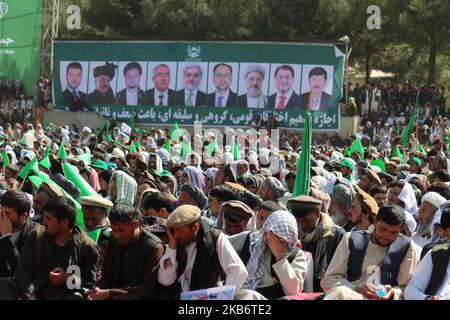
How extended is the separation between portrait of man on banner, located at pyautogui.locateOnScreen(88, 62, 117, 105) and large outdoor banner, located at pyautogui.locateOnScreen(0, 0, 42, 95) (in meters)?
2.58

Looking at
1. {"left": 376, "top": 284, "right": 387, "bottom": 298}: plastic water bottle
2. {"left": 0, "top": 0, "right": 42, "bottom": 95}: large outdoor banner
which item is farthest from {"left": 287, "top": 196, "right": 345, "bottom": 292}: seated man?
{"left": 0, "top": 0, "right": 42, "bottom": 95}: large outdoor banner

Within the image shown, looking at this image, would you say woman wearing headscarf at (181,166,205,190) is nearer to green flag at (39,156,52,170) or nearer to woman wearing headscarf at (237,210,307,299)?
green flag at (39,156,52,170)

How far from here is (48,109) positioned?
27.2m

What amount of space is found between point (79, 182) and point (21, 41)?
21449mm

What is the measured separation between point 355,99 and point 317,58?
1.84m

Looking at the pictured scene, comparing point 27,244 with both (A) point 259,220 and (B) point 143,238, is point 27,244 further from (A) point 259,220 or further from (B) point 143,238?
(A) point 259,220

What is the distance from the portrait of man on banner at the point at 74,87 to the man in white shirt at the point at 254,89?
16.3 ft

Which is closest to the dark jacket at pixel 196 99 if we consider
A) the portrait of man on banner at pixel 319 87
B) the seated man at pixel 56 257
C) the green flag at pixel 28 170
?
the portrait of man on banner at pixel 319 87

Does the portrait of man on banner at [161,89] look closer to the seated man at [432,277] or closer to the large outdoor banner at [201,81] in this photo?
the large outdoor banner at [201,81]

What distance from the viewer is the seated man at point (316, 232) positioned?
5.67m

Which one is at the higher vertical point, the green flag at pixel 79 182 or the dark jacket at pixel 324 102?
the green flag at pixel 79 182


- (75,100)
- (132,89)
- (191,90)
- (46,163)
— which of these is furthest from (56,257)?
(75,100)

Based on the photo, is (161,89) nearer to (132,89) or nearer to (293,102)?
(132,89)
